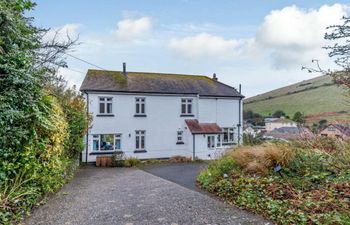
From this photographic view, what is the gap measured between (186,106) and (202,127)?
2.15 m

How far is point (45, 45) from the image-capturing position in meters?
11.7

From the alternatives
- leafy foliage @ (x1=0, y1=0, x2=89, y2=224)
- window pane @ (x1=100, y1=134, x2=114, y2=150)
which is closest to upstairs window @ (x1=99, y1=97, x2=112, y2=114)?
window pane @ (x1=100, y1=134, x2=114, y2=150)

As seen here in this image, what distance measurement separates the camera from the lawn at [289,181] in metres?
5.20

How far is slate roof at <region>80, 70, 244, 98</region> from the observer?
20745 mm

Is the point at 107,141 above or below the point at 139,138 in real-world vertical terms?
below

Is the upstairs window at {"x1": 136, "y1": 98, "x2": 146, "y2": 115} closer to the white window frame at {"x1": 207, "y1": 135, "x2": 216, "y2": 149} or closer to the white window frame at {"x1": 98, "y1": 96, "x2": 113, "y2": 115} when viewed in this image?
the white window frame at {"x1": 98, "y1": 96, "x2": 113, "y2": 115}

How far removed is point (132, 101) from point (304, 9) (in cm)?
1358

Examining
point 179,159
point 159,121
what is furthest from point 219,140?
point 159,121

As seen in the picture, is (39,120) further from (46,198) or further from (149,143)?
(149,143)

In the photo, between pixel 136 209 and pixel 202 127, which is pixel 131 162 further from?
pixel 136 209

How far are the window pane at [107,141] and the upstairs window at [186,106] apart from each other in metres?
6.05

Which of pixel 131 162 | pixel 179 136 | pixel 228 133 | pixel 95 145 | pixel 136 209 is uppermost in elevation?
pixel 228 133

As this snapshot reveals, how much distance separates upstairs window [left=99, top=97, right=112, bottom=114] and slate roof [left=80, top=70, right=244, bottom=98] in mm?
737

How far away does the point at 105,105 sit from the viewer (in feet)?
66.8
